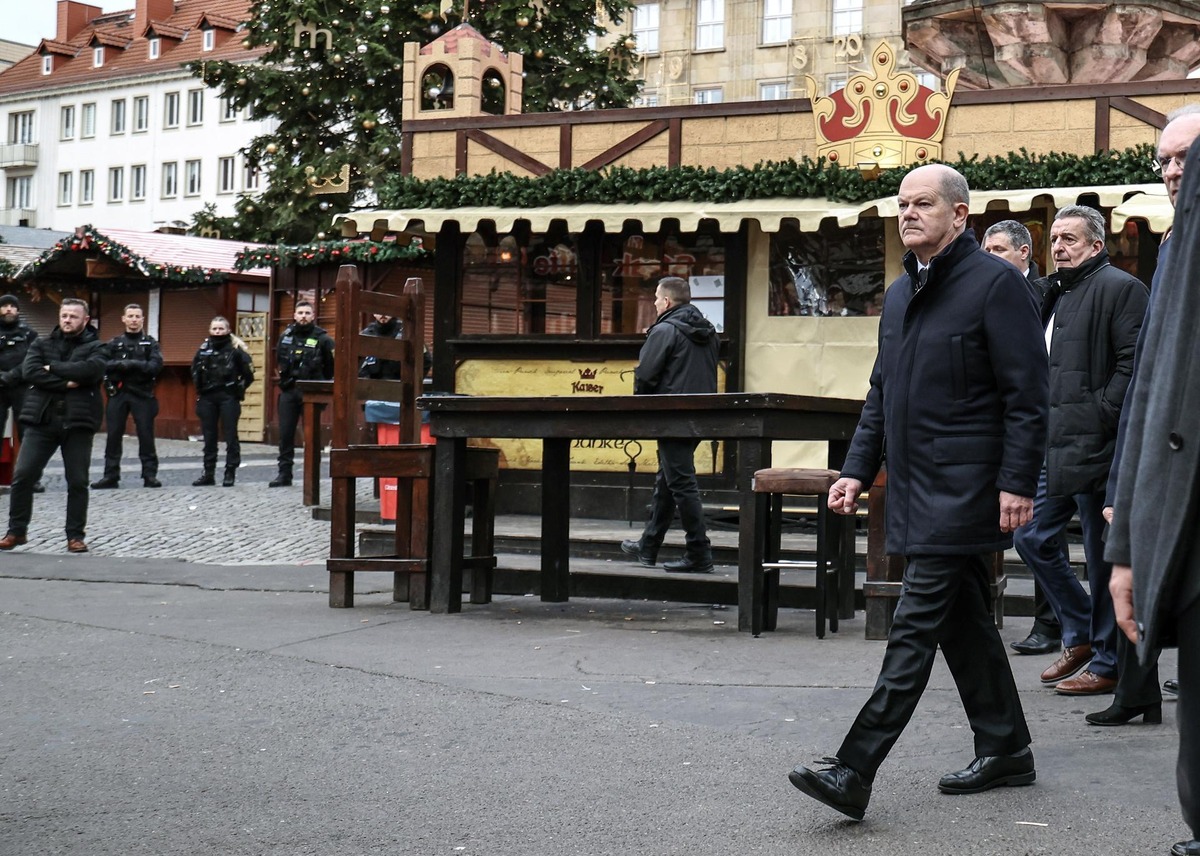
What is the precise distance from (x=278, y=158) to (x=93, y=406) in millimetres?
20052

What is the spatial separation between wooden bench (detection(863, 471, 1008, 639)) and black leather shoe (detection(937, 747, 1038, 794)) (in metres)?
3.18

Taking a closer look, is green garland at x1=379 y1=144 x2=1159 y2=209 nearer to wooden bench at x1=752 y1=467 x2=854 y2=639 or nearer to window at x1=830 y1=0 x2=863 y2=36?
wooden bench at x1=752 y1=467 x2=854 y2=639

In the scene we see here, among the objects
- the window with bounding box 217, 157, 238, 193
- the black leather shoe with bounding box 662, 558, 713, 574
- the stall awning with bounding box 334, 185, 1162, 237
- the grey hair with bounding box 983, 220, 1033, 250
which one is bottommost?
the black leather shoe with bounding box 662, 558, 713, 574

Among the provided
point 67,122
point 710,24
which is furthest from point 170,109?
point 710,24

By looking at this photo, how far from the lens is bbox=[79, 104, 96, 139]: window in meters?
80.3

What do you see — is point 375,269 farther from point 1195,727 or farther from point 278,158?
point 1195,727

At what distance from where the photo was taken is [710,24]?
54.0 meters

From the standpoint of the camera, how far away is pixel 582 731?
5969 mm

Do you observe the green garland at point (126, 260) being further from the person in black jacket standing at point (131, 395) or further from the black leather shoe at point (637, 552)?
the black leather shoe at point (637, 552)

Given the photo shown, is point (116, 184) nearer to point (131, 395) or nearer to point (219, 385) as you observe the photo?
point (131, 395)

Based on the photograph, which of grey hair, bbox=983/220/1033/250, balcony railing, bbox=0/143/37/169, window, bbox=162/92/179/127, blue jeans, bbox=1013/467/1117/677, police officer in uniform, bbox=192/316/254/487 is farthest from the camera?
balcony railing, bbox=0/143/37/169

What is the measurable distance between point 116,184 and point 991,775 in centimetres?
7929

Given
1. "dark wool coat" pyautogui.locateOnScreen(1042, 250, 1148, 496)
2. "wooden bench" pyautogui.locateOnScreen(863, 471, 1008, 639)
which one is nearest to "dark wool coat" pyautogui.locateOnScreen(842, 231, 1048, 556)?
"dark wool coat" pyautogui.locateOnScreen(1042, 250, 1148, 496)

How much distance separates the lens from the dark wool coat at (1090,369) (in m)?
6.56
